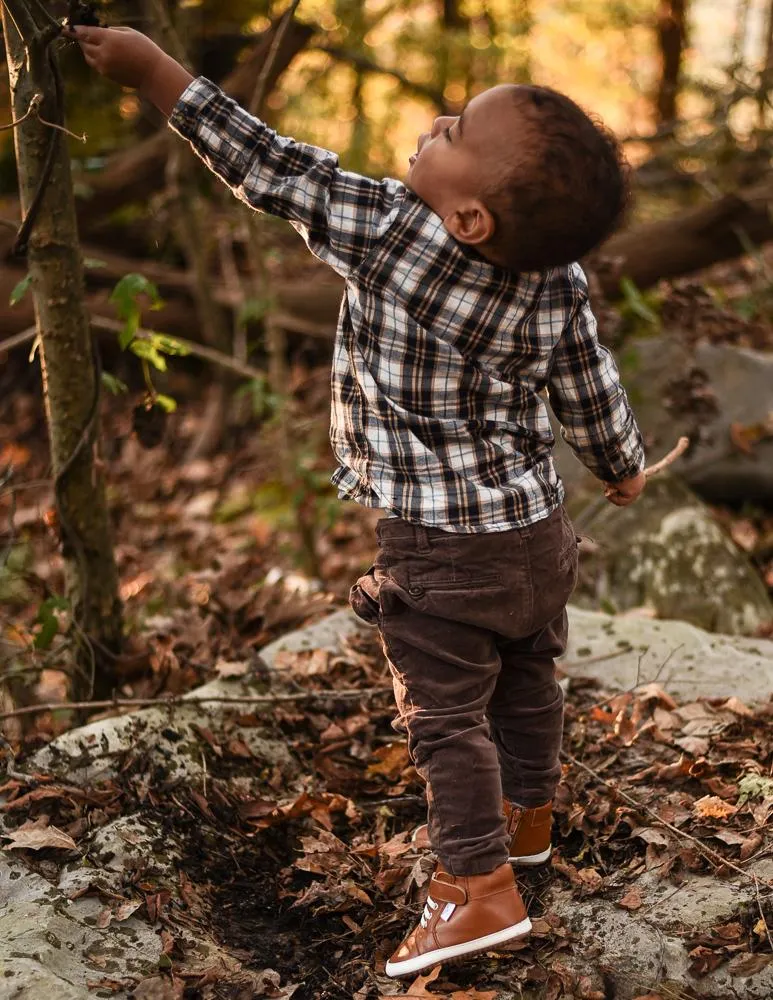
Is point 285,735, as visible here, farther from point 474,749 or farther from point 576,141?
point 576,141

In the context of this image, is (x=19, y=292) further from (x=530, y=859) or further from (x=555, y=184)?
(x=530, y=859)

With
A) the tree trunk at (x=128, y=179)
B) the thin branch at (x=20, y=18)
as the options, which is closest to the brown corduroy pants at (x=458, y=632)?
the thin branch at (x=20, y=18)

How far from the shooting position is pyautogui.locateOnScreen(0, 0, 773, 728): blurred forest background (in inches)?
136

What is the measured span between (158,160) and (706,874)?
20.3 feet

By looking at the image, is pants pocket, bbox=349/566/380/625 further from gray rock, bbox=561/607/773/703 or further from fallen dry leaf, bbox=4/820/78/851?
gray rock, bbox=561/607/773/703

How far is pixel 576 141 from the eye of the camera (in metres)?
1.85

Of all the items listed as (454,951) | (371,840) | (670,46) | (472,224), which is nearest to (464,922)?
(454,951)

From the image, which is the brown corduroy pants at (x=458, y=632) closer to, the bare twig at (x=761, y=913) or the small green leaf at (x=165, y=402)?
the bare twig at (x=761, y=913)

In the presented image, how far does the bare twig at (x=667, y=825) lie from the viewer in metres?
2.36

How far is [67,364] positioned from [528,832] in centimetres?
196

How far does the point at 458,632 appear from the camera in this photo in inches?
87.1

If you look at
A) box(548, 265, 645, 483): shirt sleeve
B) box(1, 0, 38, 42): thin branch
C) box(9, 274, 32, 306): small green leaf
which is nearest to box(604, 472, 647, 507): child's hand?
box(548, 265, 645, 483): shirt sleeve

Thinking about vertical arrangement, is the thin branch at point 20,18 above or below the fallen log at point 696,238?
above

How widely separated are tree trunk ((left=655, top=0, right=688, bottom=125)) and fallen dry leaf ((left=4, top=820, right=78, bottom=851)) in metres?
13.3
